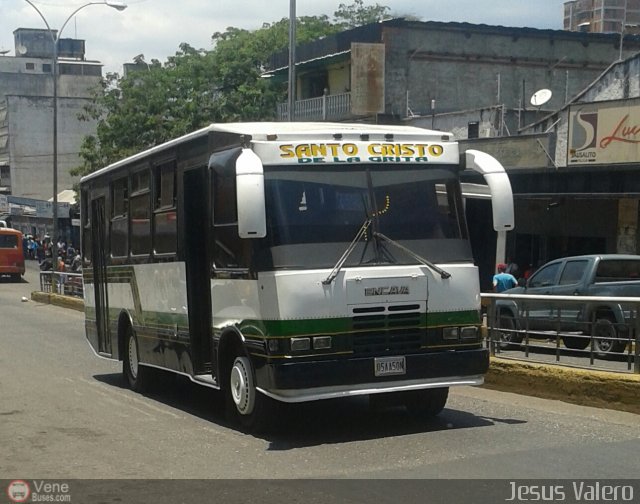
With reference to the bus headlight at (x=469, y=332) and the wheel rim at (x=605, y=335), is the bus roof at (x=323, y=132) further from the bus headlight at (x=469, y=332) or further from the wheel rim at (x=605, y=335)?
the wheel rim at (x=605, y=335)

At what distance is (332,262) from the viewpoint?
9336mm

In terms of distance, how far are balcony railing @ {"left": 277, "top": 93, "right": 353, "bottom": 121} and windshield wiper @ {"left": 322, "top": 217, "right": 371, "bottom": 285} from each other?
2781cm

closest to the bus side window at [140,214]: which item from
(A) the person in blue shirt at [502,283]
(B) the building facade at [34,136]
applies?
(A) the person in blue shirt at [502,283]

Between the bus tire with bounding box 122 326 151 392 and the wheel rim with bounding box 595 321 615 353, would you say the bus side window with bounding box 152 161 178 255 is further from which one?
the wheel rim with bounding box 595 321 615 353

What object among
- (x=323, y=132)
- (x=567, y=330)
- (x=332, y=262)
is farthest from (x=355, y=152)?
(x=567, y=330)

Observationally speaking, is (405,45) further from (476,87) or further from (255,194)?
(255,194)

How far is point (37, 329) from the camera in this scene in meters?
25.0

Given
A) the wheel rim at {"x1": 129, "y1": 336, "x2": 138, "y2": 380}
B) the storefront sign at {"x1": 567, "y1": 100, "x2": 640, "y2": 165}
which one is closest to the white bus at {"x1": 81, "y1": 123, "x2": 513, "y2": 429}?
the wheel rim at {"x1": 129, "y1": 336, "x2": 138, "y2": 380}

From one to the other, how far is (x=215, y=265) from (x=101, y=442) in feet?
6.86

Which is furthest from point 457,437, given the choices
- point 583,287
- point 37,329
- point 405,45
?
point 405,45

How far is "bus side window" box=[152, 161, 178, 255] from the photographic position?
11531 mm

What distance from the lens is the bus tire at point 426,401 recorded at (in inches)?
411

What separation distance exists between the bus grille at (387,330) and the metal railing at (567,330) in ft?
7.95

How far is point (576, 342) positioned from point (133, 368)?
6071mm
